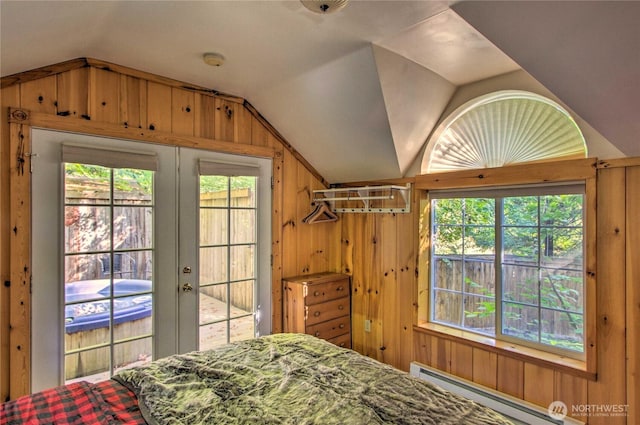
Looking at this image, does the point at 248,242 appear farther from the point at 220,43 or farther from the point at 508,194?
the point at 508,194

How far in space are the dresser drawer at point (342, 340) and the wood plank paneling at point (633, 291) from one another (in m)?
2.11

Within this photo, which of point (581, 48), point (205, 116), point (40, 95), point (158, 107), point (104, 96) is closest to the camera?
point (581, 48)

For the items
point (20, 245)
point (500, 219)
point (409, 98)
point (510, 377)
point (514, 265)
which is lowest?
point (510, 377)

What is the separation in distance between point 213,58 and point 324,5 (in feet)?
3.15

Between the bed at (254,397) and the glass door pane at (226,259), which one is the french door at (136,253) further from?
the bed at (254,397)

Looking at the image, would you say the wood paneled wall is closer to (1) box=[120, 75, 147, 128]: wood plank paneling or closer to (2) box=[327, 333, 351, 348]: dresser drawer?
(2) box=[327, 333, 351, 348]: dresser drawer

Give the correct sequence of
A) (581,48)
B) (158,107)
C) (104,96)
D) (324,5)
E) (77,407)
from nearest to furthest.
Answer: (77,407) < (581,48) < (324,5) < (104,96) < (158,107)

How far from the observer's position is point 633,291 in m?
1.87

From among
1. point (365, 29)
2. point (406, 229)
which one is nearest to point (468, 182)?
point (406, 229)

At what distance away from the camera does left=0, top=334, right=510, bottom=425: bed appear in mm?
1262

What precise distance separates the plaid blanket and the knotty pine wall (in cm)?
81

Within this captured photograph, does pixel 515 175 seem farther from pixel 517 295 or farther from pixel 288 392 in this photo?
pixel 288 392

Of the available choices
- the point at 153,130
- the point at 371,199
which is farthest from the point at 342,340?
the point at 153,130

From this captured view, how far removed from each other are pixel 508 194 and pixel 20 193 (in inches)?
123
